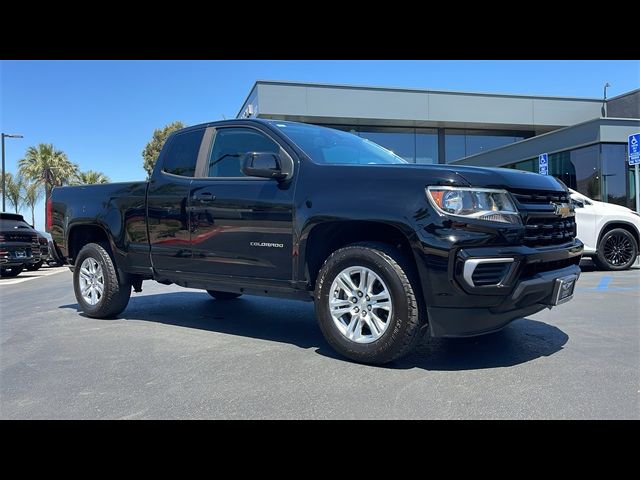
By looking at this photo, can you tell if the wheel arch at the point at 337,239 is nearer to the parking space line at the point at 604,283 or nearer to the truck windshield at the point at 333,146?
the truck windshield at the point at 333,146

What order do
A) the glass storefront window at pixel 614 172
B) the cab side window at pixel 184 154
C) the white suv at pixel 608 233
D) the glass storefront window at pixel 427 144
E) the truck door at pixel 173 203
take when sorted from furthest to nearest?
the glass storefront window at pixel 427 144 → the glass storefront window at pixel 614 172 → the white suv at pixel 608 233 → the cab side window at pixel 184 154 → the truck door at pixel 173 203

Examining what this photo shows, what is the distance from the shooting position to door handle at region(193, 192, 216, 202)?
470 cm

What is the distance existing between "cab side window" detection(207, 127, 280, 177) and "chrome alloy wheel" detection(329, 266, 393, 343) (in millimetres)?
1496

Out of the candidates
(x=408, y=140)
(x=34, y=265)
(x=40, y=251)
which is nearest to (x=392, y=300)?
(x=40, y=251)

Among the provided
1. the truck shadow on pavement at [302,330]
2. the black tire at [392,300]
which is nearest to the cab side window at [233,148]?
the black tire at [392,300]

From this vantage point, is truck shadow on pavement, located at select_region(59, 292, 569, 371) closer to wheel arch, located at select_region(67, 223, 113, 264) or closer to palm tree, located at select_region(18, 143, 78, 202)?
wheel arch, located at select_region(67, 223, 113, 264)

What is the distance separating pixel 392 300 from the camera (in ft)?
11.8

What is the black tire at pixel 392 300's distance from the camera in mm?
3520

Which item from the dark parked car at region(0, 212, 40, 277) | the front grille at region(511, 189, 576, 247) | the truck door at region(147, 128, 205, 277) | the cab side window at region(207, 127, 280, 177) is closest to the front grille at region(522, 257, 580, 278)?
the front grille at region(511, 189, 576, 247)

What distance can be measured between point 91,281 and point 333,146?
3.43 meters

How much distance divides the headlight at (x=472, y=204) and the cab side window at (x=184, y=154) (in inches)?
106

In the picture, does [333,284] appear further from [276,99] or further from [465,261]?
[276,99]

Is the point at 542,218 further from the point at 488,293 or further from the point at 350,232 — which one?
the point at 350,232

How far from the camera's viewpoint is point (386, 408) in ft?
9.64
